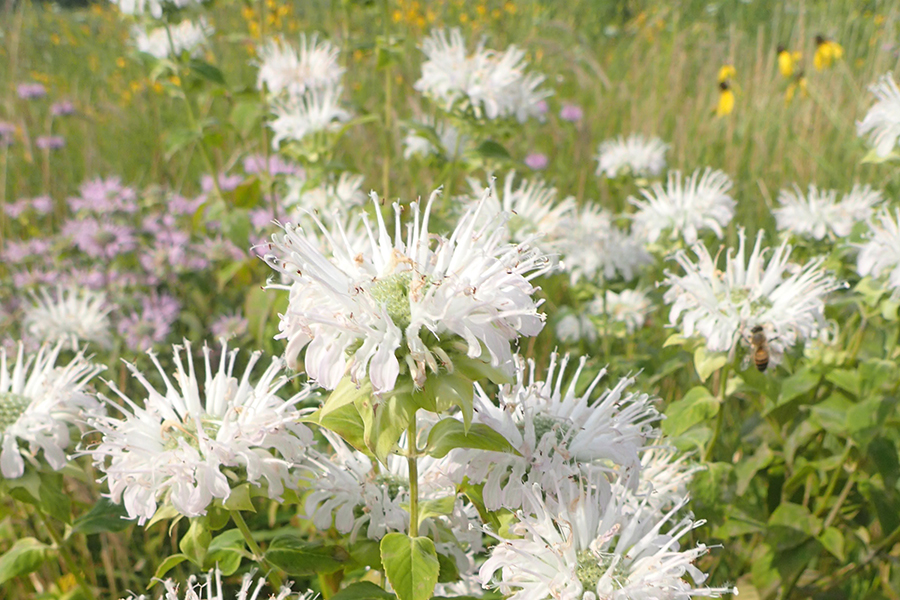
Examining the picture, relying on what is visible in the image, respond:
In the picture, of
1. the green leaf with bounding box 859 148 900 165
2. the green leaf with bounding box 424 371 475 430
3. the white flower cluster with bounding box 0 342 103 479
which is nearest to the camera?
the green leaf with bounding box 424 371 475 430

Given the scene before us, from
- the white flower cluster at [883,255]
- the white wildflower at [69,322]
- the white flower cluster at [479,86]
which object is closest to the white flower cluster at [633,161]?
the white flower cluster at [479,86]

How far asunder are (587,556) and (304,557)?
531mm

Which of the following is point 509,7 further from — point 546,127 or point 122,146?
point 122,146

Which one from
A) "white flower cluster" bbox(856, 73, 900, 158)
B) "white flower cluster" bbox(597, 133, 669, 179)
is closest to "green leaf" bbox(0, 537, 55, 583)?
"white flower cluster" bbox(856, 73, 900, 158)

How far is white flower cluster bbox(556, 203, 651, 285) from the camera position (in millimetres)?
2873

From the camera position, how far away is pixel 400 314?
112cm

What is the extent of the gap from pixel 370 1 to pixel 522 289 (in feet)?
7.27

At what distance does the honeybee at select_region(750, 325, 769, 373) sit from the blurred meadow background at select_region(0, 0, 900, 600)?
0.07 meters

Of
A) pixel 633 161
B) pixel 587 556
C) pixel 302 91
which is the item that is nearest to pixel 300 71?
pixel 302 91

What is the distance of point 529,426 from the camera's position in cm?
130

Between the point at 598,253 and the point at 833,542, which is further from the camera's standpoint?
the point at 598,253

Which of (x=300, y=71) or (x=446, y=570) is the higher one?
(x=300, y=71)

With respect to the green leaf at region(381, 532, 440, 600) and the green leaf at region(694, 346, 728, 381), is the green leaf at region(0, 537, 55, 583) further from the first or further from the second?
the green leaf at region(694, 346, 728, 381)

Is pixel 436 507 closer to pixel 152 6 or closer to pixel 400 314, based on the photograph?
pixel 400 314
